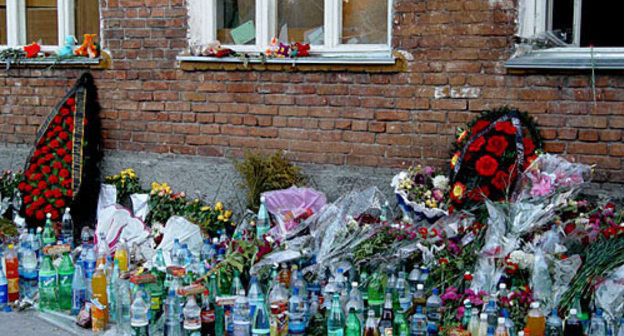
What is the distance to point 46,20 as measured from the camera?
29.2 feet

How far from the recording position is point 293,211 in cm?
669

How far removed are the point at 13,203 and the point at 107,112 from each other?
1.45 meters

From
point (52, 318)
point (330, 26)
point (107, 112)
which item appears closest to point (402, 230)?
point (330, 26)

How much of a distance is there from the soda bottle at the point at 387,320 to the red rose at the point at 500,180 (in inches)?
63.8

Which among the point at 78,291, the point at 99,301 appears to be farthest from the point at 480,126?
the point at 78,291

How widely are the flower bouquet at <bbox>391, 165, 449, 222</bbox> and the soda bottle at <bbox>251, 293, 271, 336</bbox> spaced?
1.74m

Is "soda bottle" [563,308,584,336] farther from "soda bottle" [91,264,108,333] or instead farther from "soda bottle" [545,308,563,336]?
"soda bottle" [91,264,108,333]

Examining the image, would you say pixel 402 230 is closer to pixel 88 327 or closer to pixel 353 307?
pixel 353 307

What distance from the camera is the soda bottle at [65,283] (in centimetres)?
601

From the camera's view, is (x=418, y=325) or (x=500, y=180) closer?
(x=418, y=325)

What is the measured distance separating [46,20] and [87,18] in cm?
63

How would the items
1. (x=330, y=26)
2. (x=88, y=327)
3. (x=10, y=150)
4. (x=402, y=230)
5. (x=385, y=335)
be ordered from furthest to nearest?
(x=10, y=150) < (x=330, y=26) < (x=402, y=230) < (x=88, y=327) < (x=385, y=335)

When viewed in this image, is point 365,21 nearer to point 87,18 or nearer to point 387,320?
point 387,320

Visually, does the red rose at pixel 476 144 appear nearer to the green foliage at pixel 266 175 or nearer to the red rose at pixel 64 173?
the green foliage at pixel 266 175
